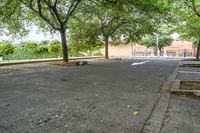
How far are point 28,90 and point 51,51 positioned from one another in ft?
72.6

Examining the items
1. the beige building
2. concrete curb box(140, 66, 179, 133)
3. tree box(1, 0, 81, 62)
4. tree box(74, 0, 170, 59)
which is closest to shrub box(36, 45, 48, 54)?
tree box(74, 0, 170, 59)

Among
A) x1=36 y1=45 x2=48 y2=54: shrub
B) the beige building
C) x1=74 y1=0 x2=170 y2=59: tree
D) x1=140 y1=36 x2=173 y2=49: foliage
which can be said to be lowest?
the beige building

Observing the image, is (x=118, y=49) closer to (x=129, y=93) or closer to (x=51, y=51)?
(x=51, y=51)

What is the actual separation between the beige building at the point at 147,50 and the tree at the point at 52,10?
2310 cm

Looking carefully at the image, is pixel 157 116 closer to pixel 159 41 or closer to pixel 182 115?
pixel 182 115

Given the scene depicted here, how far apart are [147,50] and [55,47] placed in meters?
28.3

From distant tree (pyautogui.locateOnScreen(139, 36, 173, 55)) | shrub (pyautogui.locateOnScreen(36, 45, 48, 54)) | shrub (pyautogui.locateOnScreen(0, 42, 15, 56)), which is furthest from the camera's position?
distant tree (pyautogui.locateOnScreen(139, 36, 173, 55))

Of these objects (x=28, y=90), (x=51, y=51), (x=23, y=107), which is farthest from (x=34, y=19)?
(x=23, y=107)

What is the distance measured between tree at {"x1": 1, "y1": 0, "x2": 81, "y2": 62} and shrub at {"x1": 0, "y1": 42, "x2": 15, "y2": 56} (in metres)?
4.70

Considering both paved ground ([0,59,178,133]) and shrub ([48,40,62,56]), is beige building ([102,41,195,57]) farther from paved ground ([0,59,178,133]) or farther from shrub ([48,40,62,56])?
paved ground ([0,59,178,133])

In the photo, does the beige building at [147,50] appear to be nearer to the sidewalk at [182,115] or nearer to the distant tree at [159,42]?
the distant tree at [159,42]

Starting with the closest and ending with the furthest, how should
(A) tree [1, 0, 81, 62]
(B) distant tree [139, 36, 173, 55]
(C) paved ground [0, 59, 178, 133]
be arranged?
(C) paved ground [0, 59, 178, 133] → (A) tree [1, 0, 81, 62] → (B) distant tree [139, 36, 173, 55]

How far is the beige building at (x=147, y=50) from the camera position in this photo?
43984 millimetres

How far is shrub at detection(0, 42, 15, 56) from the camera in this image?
917 inches
